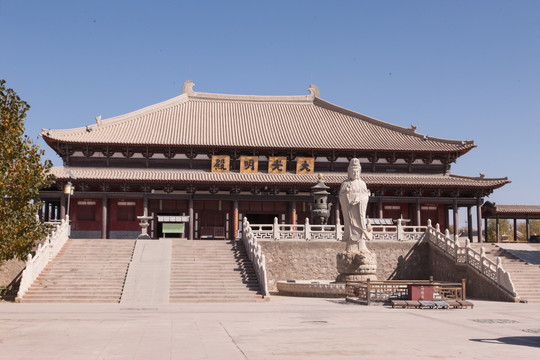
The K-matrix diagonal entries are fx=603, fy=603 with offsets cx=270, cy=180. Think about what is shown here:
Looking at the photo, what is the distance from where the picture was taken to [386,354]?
10.4m

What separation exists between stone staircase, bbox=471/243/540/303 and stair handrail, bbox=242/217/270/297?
9.92 metres

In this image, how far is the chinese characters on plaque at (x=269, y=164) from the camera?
38406 millimetres

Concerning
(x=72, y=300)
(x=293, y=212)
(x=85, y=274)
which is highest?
(x=293, y=212)

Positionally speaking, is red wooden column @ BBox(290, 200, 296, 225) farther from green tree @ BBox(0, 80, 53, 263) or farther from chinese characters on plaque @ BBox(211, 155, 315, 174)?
green tree @ BBox(0, 80, 53, 263)

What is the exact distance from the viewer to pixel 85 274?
81.0 feet

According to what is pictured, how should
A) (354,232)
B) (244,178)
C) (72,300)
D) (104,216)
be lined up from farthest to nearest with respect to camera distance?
(244,178) < (104,216) < (354,232) < (72,300)

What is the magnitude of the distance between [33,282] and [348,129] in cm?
2515

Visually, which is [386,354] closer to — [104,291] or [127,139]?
[104,291]

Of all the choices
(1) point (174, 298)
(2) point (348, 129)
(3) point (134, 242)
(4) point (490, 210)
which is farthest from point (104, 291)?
(4) point (490, 210)

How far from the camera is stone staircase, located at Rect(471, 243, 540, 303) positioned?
2391 centimetres

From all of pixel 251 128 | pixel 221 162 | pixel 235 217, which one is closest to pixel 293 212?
pixel 235 217

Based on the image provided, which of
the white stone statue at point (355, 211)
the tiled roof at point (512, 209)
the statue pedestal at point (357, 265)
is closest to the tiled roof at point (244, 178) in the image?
the tiled roof at point (512, 209)

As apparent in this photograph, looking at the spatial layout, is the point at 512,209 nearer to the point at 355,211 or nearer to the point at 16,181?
the point at 355,211

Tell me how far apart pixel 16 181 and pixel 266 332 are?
1075 centimetres
